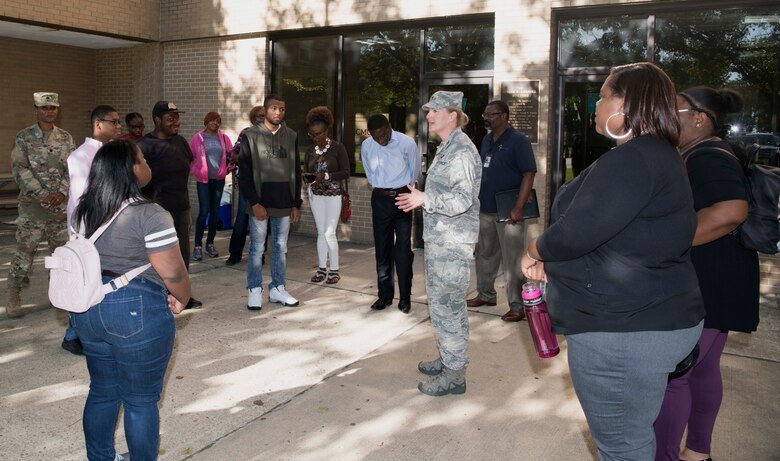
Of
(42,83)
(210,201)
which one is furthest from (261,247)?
(42,83)

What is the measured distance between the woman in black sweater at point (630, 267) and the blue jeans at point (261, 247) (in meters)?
4.63

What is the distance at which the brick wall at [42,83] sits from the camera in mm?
13852

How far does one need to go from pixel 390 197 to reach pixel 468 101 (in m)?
3.68

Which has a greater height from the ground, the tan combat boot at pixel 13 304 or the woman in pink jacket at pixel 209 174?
the woman in pink jacket at pixel 209 174

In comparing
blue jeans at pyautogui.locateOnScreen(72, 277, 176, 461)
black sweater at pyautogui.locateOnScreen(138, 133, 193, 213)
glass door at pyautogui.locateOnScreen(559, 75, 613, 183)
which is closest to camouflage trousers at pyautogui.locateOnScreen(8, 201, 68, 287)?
black sweater at pyautogui.locateOnScreen(138, 133, 193, 213)

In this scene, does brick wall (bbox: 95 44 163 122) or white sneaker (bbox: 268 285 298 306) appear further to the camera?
brick wall (bbox: 95 44 163 122)

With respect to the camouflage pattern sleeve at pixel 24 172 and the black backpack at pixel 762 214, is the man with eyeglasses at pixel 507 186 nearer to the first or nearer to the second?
the black backpack at pixel 762 214

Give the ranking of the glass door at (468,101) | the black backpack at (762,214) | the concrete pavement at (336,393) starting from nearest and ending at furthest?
1. the black backpack at (762,214)
2. the concrete pavement at (336,393)
3. the glass door at (468,101)

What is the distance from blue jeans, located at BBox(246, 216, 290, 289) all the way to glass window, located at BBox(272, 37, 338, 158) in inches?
186

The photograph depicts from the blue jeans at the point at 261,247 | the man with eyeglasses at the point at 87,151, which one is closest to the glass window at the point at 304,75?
the blue jeans at the point at 261,247

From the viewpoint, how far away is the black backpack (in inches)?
130

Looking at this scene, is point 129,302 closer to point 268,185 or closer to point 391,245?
point 268,185

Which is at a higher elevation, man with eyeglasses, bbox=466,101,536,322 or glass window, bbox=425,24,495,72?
glass window, bbox=425,24,495,72

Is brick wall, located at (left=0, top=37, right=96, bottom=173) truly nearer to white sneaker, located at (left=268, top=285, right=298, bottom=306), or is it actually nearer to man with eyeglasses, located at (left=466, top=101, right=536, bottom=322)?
white sneaker, located at (left=268, top=285, right=298, bottom=306)
